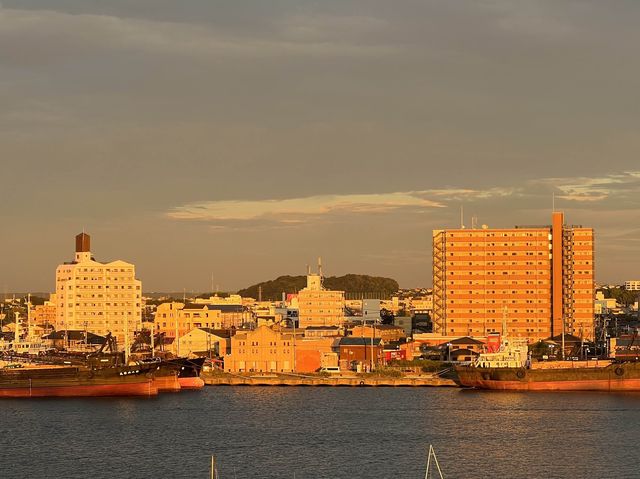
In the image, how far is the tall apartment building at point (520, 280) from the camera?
146 m

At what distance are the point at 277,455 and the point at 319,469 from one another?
489 centimetres

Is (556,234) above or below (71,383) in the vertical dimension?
above

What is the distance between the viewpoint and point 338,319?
535 ft

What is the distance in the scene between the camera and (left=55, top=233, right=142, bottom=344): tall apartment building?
545ft

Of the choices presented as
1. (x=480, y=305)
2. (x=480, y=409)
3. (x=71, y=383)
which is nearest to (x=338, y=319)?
(x=480, y=305)

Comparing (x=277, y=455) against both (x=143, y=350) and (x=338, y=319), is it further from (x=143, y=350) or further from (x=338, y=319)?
(x=338, y=319)

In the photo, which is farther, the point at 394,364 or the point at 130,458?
the point at 394,364

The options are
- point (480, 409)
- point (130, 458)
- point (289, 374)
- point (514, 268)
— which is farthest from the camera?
point (514, 268)

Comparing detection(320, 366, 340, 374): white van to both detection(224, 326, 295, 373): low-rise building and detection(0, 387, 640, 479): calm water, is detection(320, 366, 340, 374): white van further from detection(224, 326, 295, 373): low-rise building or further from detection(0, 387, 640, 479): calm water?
detection(0, 387, 640, 479): calm water

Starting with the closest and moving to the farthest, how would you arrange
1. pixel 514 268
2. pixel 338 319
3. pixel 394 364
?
1. pixel 394 364
2. pixel 514 268
3. pixel 338 319

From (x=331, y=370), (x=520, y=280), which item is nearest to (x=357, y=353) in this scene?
(x=331, y=370)

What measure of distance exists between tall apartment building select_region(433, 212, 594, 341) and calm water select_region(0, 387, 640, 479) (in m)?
51.4

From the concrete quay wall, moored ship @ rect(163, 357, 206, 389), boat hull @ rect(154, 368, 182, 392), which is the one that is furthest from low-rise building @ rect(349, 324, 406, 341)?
boat hull @ rect(154, 368, 182, 392)

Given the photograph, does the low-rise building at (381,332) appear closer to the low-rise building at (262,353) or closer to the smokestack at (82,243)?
the low-rise building at (262,353)
